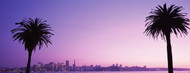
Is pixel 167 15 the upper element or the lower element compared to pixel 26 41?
upper

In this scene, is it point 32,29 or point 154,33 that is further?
point 32,29

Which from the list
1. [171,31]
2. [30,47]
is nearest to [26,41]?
[30,47]

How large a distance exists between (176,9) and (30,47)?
21855 mm

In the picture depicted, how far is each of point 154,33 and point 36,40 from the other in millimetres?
17827

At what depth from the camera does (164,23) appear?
87.0 feet

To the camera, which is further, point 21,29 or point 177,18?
point 21,29

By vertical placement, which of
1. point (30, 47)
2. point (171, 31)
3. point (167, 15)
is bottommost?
point (30, 47)

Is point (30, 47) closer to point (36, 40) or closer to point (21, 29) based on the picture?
point (36, 40)

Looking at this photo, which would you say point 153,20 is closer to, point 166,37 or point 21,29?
point 166,37

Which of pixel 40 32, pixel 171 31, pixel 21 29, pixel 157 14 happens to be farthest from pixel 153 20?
pixel 21 29

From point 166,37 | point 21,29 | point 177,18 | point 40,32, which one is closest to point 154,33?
point 166,37

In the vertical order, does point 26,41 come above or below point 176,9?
below

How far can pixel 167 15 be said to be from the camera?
27.1 meters

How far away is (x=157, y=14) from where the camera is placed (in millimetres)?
27984
